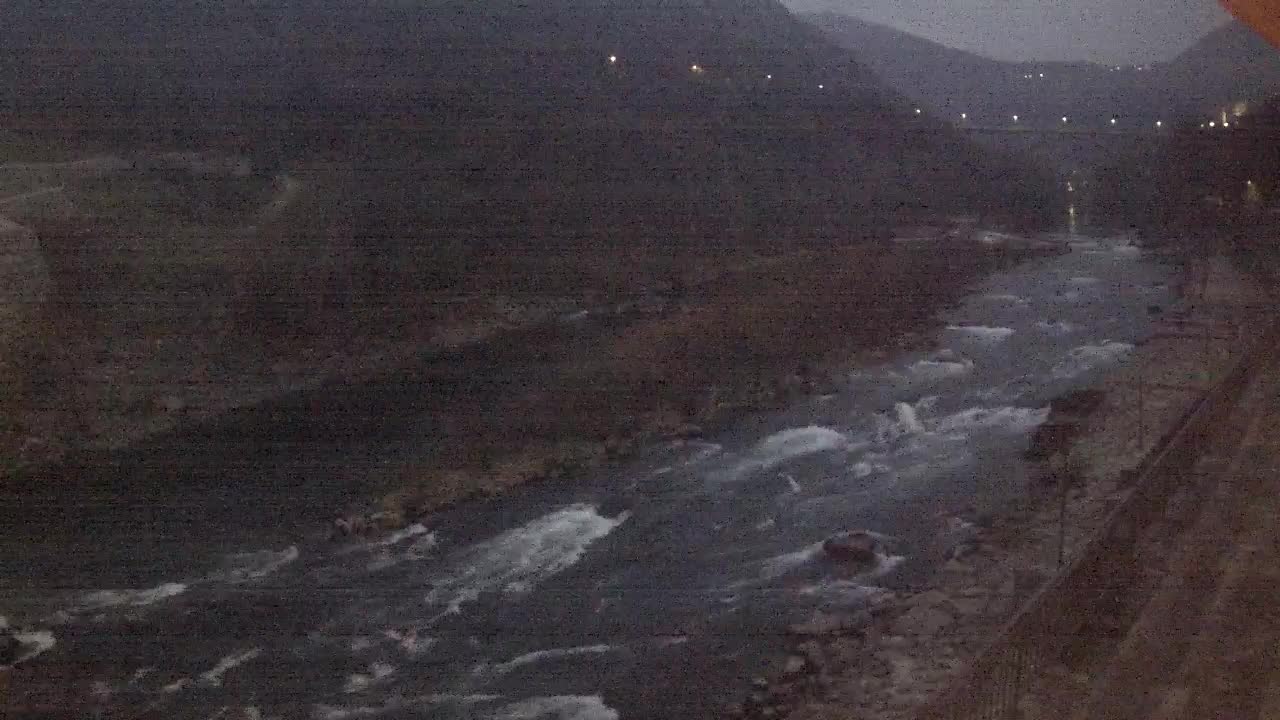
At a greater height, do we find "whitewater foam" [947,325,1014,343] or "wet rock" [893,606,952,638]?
"whitewater foam" [947,325,1014,343]

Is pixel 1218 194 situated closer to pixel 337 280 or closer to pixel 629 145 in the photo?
pixel 629 145

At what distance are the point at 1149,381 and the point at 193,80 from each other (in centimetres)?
608

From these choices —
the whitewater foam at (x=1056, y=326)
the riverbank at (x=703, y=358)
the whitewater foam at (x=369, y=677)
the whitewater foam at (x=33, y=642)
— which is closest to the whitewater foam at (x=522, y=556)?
the whitewater foam at (x=369, y=677)

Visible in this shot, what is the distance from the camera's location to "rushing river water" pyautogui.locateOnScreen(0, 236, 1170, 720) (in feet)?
6.63

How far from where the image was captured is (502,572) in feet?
8.34

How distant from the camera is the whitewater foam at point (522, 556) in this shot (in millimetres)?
2436

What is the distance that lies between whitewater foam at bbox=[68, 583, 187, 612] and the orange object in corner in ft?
8.49

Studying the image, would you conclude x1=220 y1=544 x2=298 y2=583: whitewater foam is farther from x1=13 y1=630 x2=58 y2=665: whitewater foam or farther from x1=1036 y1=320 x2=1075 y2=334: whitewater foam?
x1=1036 y1=320 x2=1075 y2=334: whitewater foam

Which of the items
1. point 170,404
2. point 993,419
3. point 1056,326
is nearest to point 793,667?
point 993,419

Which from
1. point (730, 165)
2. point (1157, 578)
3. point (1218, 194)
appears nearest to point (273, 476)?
point (1157, 578)

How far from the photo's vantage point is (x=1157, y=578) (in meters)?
1.42

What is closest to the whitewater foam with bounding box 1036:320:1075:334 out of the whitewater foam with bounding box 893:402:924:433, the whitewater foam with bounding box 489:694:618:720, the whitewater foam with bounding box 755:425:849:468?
the whitewater foam with bounding box 893:402:924:433

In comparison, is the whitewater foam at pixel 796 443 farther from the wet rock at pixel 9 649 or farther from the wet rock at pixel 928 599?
the wet rock at pixel 9 649

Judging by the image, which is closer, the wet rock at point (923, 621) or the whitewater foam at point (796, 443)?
the wet rock at point (923, 621)
